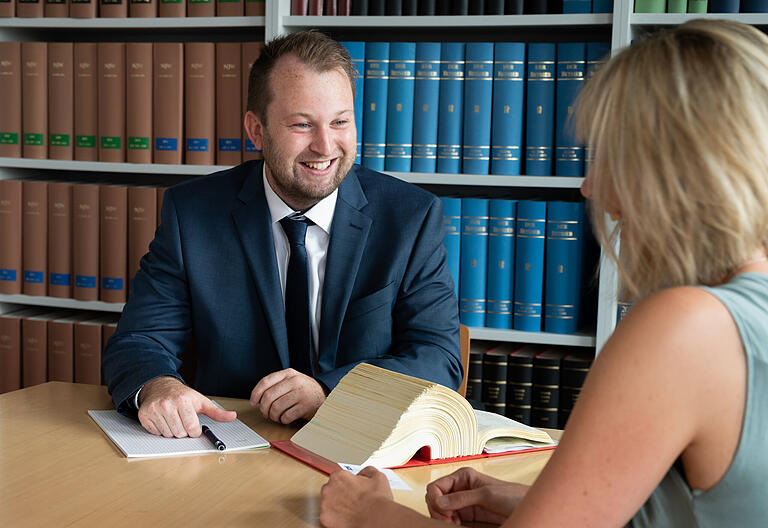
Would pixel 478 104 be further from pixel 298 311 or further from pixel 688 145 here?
pixel 688 145

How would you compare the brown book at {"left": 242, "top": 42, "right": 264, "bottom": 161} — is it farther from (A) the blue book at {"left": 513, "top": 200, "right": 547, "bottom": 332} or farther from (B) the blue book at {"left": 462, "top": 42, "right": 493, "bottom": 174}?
(A) the blue book at {"left": 513, "top": 200, "right": 547, "bottom": 332}

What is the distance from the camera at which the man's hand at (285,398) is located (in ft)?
4.48

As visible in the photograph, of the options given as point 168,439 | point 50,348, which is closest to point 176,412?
point 168,439

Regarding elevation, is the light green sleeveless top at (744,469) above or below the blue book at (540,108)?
below

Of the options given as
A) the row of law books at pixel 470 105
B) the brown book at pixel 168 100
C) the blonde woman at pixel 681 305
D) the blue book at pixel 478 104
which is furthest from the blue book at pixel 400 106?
the blonde woman at pixel 681 305

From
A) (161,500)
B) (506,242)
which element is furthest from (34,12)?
(161,500)

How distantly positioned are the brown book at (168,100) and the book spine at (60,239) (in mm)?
340

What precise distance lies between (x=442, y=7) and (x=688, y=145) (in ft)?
5.58

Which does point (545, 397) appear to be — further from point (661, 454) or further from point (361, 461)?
point (661, 454)

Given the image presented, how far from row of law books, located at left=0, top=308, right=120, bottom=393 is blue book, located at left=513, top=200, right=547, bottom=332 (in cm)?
122

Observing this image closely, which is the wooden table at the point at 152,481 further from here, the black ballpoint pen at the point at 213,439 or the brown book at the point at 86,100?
the brown book at the point at 86,100

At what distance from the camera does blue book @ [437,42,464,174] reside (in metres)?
2.30

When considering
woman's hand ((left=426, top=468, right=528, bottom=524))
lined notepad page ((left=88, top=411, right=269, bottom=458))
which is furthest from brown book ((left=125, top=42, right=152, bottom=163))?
woman's hand ((left=426, top=468, right=528, bottom=524))

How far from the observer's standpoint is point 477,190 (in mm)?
2607
